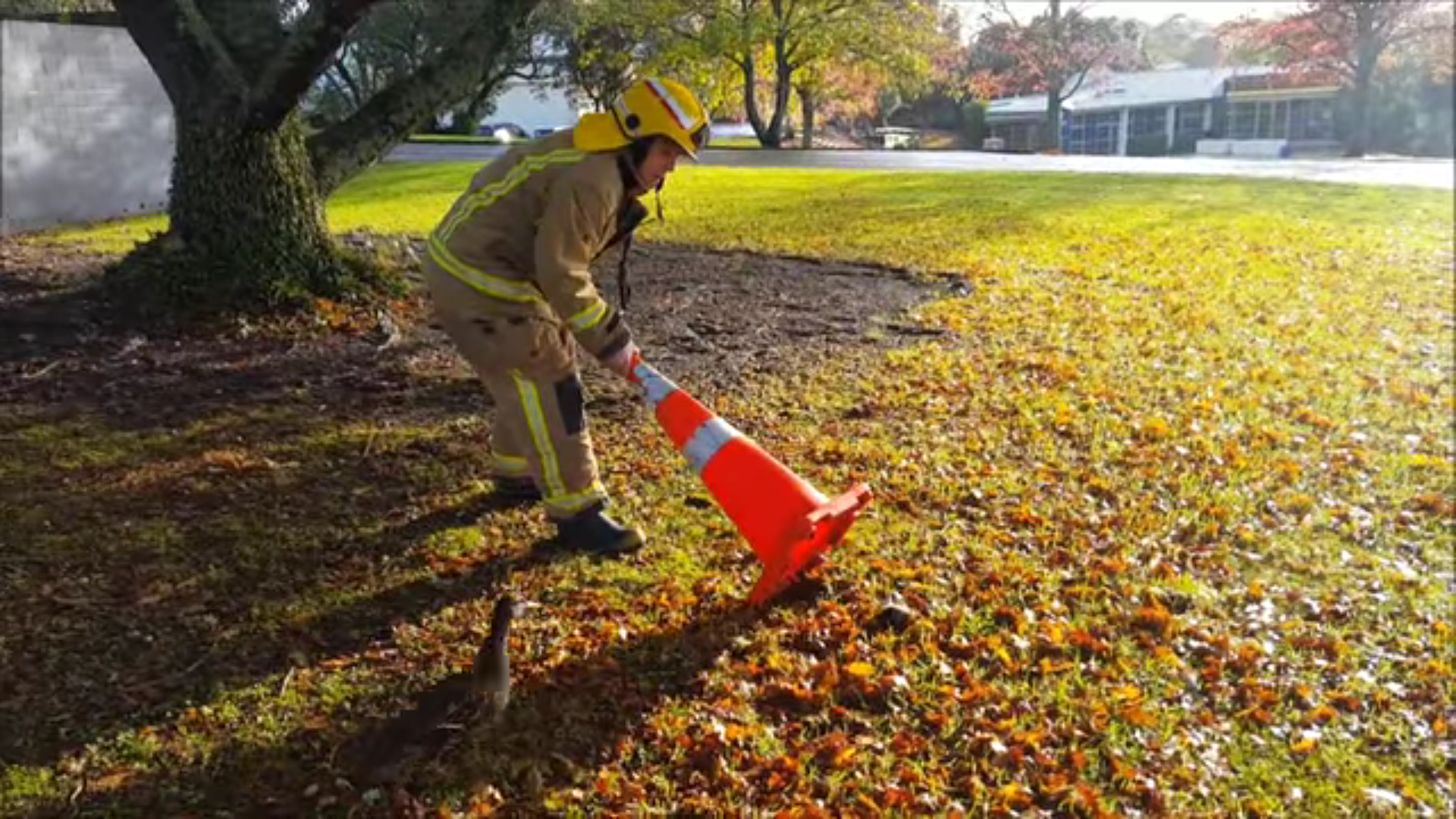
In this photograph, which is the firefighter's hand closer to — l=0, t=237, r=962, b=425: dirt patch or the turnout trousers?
the turnout trousers

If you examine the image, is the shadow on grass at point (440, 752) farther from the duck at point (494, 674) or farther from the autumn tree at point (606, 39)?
the autumn tree at point (606, 39)

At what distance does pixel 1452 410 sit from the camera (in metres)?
6.28

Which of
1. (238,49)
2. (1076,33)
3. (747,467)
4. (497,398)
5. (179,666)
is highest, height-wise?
(1076,33)

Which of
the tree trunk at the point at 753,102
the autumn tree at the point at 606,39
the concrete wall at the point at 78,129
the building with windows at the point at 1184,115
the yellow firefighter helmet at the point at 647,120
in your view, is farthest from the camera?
the tree trunk at the point at 753,102

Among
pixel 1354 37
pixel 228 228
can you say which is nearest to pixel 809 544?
pixel 228 228

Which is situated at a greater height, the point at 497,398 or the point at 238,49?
the point at 238,49

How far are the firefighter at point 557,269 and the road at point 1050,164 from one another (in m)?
16.3

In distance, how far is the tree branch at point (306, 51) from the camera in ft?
20.3

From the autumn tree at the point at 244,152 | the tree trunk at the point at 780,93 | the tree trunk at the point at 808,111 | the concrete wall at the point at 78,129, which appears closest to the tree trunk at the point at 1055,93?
the tree trunk at the point at 808,111

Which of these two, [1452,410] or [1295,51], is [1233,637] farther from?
[1295,51]

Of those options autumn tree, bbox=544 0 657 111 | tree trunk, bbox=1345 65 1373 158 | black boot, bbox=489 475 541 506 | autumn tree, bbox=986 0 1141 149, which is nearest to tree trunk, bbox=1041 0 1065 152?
autumn tree, bbox=986 0 1141 149

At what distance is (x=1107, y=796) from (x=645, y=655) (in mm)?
1392

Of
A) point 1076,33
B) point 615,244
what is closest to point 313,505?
point 615,244

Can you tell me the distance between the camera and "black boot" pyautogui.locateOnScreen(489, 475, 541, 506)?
14.1ft
